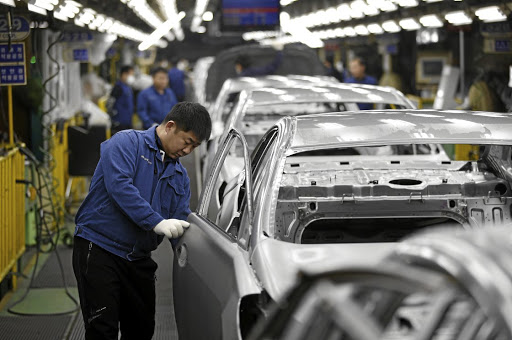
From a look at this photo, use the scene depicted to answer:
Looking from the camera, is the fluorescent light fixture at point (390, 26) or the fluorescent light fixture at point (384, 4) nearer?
the fluorescent light fixture at point (384, 4)

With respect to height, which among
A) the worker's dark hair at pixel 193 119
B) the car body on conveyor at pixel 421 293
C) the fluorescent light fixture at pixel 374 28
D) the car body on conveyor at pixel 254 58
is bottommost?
the car body on conveyor at pixel 421 293

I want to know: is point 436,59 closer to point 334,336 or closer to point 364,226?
point 364,226

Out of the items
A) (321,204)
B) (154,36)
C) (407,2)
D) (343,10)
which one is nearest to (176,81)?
(343,10)

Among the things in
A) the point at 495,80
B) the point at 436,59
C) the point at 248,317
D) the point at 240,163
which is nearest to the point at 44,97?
the point at 240,163

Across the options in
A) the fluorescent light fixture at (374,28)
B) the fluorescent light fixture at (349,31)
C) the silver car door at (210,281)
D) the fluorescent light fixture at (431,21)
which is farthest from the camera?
the fluorescent light fixture at (349,31)

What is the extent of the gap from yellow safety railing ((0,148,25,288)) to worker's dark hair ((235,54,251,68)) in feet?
24.3

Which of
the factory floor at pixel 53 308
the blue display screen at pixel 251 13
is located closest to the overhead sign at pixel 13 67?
the factory floor at pixel 53 308

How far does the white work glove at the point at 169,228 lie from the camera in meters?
4.23

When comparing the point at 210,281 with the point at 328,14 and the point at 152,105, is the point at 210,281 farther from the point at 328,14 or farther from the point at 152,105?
the point at 328,14

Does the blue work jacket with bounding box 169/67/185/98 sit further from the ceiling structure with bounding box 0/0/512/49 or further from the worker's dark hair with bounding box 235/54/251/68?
the worker's dark hair with bounding box 235/54/251/68

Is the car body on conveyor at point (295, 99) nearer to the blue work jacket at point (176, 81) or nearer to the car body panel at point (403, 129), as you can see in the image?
the car body panel at point (403, 129)

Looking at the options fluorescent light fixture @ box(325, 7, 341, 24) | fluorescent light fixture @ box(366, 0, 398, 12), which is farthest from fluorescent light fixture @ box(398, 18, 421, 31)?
fluorescent light fixture @ box(325, 7, 341, 24)

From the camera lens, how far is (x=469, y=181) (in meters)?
4.93

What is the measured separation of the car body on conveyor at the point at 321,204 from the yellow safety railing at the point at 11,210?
216 centimetres
